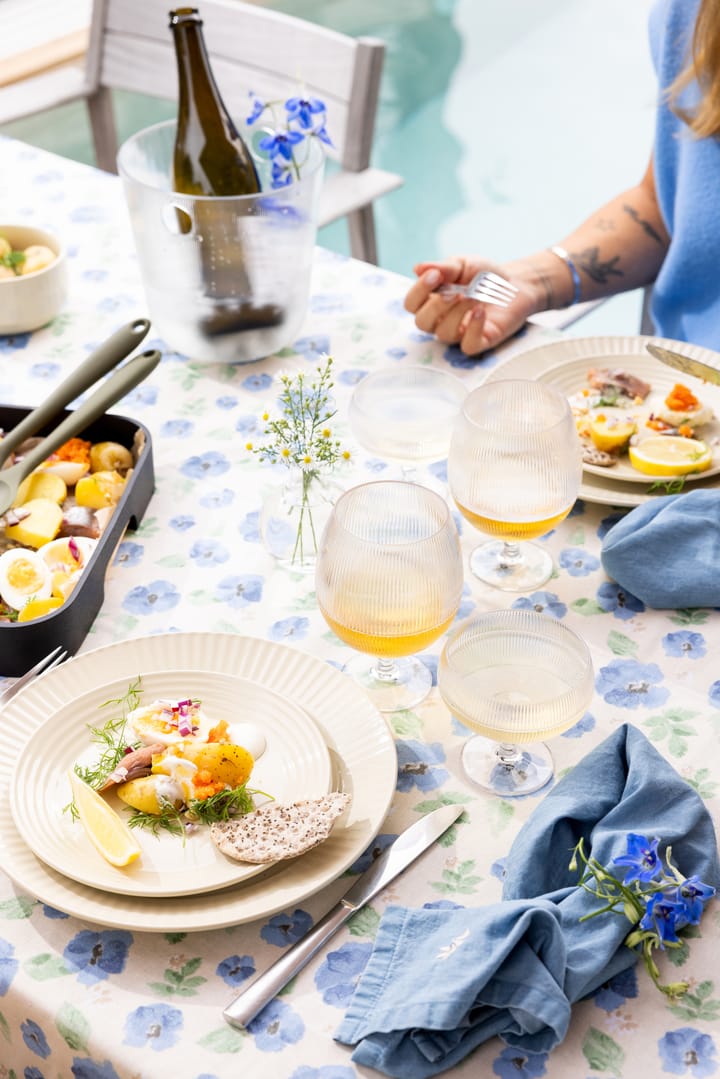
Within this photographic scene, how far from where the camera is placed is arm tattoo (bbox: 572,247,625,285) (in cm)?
159

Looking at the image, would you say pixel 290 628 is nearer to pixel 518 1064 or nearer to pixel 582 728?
pixel 582 728

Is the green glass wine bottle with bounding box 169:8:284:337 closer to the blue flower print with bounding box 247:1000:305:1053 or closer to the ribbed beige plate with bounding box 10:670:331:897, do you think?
the ribbed beige plate with bounding box 10:670:331:897

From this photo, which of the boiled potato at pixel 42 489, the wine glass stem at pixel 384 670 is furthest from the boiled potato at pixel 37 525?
the wine glass stem at pixel 384 670

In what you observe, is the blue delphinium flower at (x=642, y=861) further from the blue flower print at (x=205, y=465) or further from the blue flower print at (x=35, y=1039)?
the blue flower print at (x=205, y=465)

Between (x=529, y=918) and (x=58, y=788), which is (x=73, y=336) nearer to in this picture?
(x=58, y=788)

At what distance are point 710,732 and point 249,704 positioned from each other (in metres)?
0.37

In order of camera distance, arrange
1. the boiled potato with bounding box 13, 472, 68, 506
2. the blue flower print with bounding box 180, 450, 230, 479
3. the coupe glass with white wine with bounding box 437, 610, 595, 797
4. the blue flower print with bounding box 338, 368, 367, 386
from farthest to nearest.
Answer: the blue flower print with bounding box 338, 368, 367, 386 → the blue flower print with bounding box 180, 450, 230, 479 → the boiled potato with bounding box 13, 472, 68, 506 → the coupe glass with white wine with bounding box 437, 610, 595, 797

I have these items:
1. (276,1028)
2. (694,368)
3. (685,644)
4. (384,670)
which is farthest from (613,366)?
(276,1028)

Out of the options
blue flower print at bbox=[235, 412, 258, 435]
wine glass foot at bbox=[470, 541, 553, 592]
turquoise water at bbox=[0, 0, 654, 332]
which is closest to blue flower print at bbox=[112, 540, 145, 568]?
blue flower print at bbox=[235, 412, 258, 435]

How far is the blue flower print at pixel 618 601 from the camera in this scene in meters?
1.04

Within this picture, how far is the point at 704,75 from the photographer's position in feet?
4.80

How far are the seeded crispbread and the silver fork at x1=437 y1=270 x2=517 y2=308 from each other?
2.53ft

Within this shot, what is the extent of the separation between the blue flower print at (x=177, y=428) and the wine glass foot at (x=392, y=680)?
16.5 inches

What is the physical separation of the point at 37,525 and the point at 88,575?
0.12 meters
